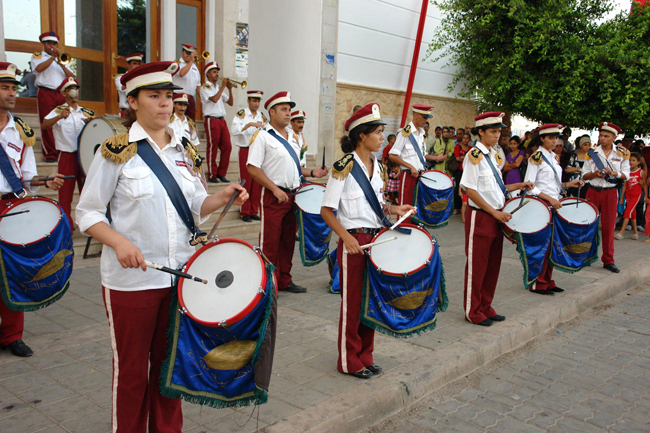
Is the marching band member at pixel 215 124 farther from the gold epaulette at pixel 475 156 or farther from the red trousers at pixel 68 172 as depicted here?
the gold epaulette at pixel 475 156

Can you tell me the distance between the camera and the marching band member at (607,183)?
8.34m

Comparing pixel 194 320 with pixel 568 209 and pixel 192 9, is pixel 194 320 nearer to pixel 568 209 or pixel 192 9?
pixel 568 209

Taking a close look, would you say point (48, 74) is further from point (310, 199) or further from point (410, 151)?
point (410, 151)

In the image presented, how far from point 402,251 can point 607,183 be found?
5.63 m

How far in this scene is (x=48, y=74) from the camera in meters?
8.98

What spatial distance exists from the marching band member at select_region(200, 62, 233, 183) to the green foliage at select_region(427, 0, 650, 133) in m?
6.75

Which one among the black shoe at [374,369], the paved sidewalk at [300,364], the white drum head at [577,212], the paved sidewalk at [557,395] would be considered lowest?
the paved sidewalk at [557,395]

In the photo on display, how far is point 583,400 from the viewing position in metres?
4.39

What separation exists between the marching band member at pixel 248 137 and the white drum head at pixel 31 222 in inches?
202

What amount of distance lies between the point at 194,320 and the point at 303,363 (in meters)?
1.98

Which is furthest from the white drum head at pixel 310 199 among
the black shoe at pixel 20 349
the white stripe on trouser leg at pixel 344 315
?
the black shoe at pixel 20 349

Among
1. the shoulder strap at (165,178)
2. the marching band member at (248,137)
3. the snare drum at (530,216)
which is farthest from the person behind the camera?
the marching band member at (248,137)

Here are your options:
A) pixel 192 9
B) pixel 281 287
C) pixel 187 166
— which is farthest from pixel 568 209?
pixel 192 9

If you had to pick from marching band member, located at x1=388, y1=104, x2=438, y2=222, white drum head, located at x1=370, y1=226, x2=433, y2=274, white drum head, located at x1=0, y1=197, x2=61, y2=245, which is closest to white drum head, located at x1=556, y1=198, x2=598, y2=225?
marching band member, located at x1=388, y1=104, x2=438, y2=222
